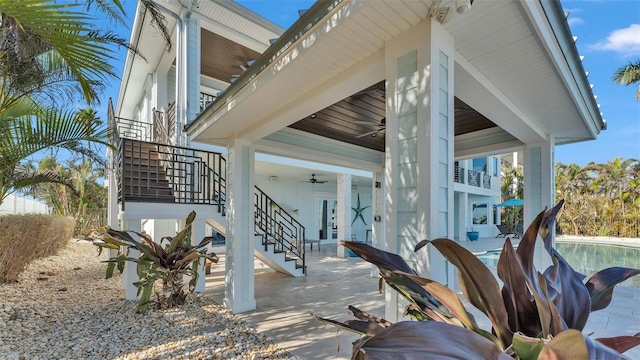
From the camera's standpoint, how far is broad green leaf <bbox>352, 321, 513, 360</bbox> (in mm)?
751

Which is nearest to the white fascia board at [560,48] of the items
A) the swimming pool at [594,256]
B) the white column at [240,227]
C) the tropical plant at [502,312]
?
the tropical plant at [502,312]

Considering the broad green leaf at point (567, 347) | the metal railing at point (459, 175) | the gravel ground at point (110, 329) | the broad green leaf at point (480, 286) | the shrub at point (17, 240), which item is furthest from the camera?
the metal railing at point (459, 175)

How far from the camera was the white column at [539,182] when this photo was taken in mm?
4516

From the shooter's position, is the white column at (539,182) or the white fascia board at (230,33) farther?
the white fascia board at (230,33)

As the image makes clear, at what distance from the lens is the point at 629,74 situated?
12086 mm

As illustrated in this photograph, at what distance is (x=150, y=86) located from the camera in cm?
1016

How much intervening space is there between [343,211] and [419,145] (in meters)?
8.27

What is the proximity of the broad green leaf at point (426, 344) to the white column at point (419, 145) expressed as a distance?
104cm

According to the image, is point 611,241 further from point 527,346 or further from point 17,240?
point 17,240

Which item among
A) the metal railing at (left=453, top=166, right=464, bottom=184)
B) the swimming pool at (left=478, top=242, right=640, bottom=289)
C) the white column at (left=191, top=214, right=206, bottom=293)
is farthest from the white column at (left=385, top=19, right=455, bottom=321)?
the metal railing at (left=453, top=166, right=464, bottom=184)

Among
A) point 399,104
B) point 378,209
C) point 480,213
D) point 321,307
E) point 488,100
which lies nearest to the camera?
point 399,104

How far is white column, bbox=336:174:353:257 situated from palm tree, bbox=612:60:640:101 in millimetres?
11594

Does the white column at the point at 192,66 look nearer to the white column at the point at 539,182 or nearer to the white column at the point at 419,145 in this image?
the white column at the point at 419,145

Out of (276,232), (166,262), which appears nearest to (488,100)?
(166,262)
